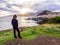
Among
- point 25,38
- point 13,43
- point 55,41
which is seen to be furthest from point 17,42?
point 55,41

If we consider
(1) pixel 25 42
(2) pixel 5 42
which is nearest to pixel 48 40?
(1) pixel 25 42

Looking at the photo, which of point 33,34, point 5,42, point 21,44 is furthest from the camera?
point 33,34

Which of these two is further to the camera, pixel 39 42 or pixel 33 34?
pixel 33 34

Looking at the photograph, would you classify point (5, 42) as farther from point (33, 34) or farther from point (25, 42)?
point (33, 34)

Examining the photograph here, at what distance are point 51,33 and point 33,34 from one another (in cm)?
254

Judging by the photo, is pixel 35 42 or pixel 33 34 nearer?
pixel 35 42

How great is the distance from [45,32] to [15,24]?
5.89 meters

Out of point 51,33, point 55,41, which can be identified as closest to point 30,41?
point 55,41

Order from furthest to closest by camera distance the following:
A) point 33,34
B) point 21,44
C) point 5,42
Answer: point 33,34, point 5,42, point 21,44

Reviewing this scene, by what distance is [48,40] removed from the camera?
26109 mm

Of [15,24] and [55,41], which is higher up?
[15,24]

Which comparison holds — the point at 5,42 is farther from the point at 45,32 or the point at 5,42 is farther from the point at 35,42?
the point at 45,32

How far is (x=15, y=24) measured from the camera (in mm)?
27234

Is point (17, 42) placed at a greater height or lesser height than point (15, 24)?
lesser
